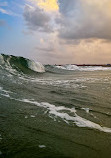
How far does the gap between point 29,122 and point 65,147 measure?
1.48 m

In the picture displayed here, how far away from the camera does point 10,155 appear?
2824 mm

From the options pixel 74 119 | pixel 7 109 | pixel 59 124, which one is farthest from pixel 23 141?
pixel 7 109

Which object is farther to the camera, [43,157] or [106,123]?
[106,123]

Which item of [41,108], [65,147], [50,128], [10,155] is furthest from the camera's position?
[41,108]

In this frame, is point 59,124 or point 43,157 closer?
point 43,157

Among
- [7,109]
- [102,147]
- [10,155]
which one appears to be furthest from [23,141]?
[7,109]

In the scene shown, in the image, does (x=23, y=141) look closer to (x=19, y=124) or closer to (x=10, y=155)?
(x=10, y=155)

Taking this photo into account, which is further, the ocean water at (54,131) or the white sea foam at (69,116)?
the white sea foam at (69,116)

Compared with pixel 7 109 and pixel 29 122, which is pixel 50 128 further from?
pixel 7 109

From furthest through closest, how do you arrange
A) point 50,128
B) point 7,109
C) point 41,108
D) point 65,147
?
point 41,108 < point 7,109 < point 50,128 < point 65,147

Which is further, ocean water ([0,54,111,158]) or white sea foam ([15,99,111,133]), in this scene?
white sea foam ([15,99,111,133])

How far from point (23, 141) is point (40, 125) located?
0.97m

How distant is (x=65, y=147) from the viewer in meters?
3.27

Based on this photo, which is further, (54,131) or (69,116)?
(69,116)
